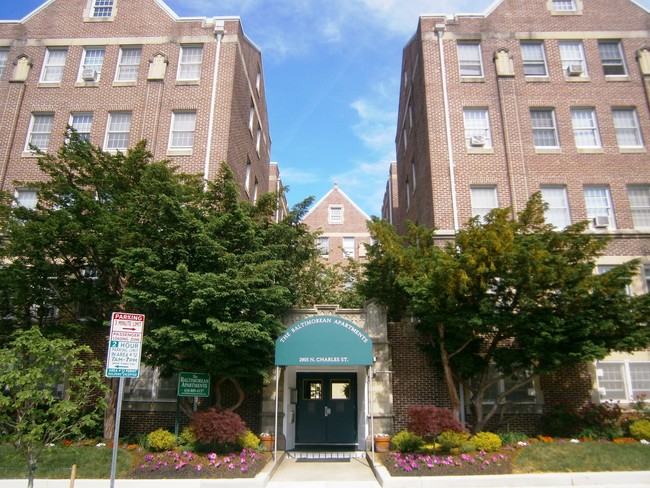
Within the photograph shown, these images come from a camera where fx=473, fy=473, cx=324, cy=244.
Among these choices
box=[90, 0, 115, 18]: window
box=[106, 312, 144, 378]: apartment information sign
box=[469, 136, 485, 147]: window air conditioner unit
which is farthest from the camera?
box=[90, 0, 115, 18]: window

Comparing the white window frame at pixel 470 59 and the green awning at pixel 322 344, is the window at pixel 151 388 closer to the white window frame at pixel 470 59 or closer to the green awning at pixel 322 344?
the green awning at pixel 322 344

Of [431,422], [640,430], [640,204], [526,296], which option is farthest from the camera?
[640,204]

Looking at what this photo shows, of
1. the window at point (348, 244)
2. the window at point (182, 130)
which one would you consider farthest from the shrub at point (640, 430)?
the window at point (348, 244)

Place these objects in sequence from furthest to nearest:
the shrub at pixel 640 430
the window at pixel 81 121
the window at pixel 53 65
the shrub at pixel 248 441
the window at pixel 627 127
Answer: the window at pixel 53 65, the window at pixel 81 121, the window at pixel 627 127, the shrub at pixel 640 430, the shrub at pixel 248 441

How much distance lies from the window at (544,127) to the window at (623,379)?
926 centimetres

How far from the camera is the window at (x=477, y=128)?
20.3m

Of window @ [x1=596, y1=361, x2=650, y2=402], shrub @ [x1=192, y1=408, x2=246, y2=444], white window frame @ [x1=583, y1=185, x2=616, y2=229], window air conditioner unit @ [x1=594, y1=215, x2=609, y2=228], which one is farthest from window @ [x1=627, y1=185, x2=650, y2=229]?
shrub @ [x1=192, y1=408, x2=246, y2=444]

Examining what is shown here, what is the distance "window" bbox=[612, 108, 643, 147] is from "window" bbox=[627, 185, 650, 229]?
2011mm

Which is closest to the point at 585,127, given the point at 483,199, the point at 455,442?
the point at 483,199

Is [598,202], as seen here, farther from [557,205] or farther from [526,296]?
[526,296]

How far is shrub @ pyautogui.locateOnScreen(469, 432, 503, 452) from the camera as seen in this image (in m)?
12.7

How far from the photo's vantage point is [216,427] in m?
12.6

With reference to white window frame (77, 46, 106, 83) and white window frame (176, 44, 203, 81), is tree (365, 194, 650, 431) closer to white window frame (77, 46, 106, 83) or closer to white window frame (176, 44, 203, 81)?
white window frame (176, 44, 203, 81)

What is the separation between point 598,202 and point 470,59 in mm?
8498
